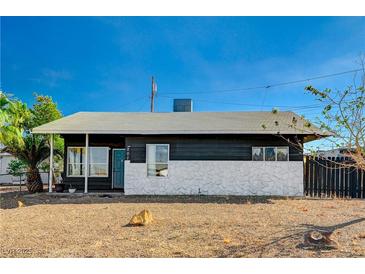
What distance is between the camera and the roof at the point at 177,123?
13.5 meters

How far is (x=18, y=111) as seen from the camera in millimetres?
9008

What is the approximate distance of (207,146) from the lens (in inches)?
555

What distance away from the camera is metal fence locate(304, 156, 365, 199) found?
540 inches

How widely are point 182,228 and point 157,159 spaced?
23.3 ft

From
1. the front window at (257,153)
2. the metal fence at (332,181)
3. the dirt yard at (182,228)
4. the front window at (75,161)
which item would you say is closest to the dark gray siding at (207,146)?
the front window at (257,153)

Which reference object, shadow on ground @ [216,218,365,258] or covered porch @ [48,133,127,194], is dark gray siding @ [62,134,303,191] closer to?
covered porch @ [48,133,127,194]

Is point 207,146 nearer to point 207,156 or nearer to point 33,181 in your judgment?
point 207,156

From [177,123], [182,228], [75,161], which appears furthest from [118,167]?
[182,228]

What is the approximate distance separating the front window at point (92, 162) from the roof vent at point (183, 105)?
18.3 ft

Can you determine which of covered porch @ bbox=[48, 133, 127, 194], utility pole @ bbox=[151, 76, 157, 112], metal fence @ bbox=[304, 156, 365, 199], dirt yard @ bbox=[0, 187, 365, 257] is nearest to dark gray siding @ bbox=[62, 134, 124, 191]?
covered porch @ bbox=[48, 133, 127, 194]

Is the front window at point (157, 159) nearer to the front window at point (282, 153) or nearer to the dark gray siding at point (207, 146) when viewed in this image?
the dark gray siding at point (207, 146)

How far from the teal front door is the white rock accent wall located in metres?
1.86

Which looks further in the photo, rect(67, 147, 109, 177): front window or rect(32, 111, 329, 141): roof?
rect(67, 147, 109, 177): front window
